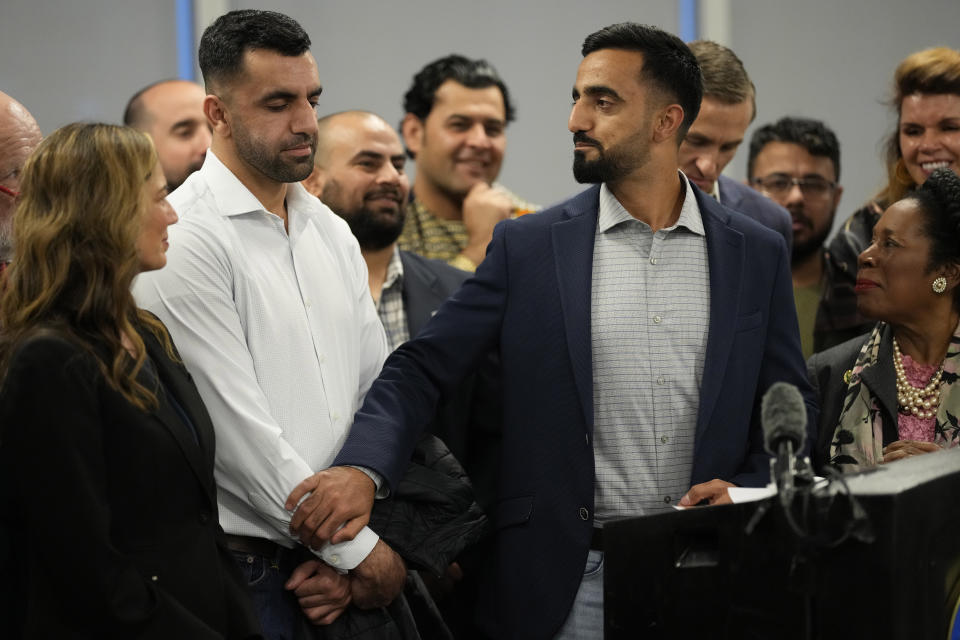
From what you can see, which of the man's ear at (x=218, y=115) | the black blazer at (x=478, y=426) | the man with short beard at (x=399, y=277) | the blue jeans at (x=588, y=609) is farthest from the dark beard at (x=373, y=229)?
the blue jeans at (x=588, y=609)

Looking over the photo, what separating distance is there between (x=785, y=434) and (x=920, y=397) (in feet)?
4.01

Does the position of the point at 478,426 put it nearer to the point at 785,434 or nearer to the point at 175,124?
the point at 785,434

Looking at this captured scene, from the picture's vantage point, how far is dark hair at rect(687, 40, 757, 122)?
11.1ft

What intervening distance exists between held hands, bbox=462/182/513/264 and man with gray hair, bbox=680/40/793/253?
647 mm

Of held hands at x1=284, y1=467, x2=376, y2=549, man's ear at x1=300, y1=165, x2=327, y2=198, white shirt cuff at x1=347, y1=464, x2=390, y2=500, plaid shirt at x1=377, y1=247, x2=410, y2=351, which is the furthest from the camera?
man's ear at x1=300, y1=165, x2=327, y2=198

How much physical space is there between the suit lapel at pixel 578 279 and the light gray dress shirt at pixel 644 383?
4cm

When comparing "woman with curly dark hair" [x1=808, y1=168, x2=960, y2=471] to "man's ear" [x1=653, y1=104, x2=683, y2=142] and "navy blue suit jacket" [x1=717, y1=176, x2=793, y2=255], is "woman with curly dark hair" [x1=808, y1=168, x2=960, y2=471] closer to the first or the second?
"navy blue suit jacket" [x1=717, y1=176, x2=793, y2=255]

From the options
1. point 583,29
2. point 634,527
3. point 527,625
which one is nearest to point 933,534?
point 634,527

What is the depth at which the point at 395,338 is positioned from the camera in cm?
→ 324

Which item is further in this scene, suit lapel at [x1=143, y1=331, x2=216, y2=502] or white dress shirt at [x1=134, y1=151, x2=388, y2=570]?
white dress shirt at [x1=134, y1=151, x2=388, y2=570]

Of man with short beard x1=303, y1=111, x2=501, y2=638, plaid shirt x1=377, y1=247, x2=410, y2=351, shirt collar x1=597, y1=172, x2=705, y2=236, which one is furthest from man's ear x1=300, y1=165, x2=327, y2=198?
shirt collar x1=597, y1=172, x2=705, y2=236

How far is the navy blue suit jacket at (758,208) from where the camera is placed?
3.32 m

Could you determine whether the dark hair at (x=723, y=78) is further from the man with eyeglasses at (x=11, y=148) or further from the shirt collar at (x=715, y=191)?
the man with eyeglasses at (x=11, y=148)

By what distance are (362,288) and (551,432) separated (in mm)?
524
